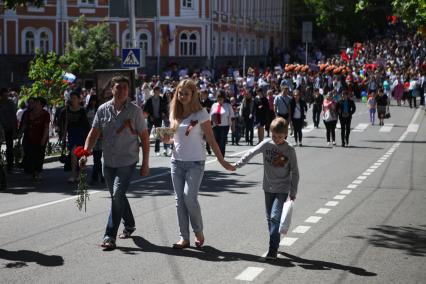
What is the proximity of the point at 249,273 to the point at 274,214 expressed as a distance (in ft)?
3.13

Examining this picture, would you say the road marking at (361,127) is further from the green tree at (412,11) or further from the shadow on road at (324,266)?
the shadow on road at (324,266)

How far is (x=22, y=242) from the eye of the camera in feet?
33.7

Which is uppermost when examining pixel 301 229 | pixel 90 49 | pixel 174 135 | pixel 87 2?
pixel 87 2

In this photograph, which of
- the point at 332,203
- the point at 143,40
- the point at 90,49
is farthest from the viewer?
the point at 143,40

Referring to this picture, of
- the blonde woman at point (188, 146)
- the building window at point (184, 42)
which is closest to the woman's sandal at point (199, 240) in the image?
the blonde woman at point (188, 146)

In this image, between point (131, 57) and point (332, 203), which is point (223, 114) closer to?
point (131, 57)

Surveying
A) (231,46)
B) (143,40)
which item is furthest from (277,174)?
(231,46)

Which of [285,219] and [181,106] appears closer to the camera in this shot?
[285,219]

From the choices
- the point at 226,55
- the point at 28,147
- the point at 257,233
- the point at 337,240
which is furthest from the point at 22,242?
the point at 226,55

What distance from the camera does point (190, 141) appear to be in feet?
32.0

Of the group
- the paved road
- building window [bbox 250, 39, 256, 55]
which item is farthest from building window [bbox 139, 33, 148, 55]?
the paved road

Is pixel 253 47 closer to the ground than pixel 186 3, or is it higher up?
closer to the ground

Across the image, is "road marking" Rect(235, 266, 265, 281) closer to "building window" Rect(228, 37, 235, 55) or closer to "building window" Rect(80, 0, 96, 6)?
"building window" Rect(80, 0, 96, 6)

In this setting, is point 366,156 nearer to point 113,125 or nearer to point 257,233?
point 257,233
